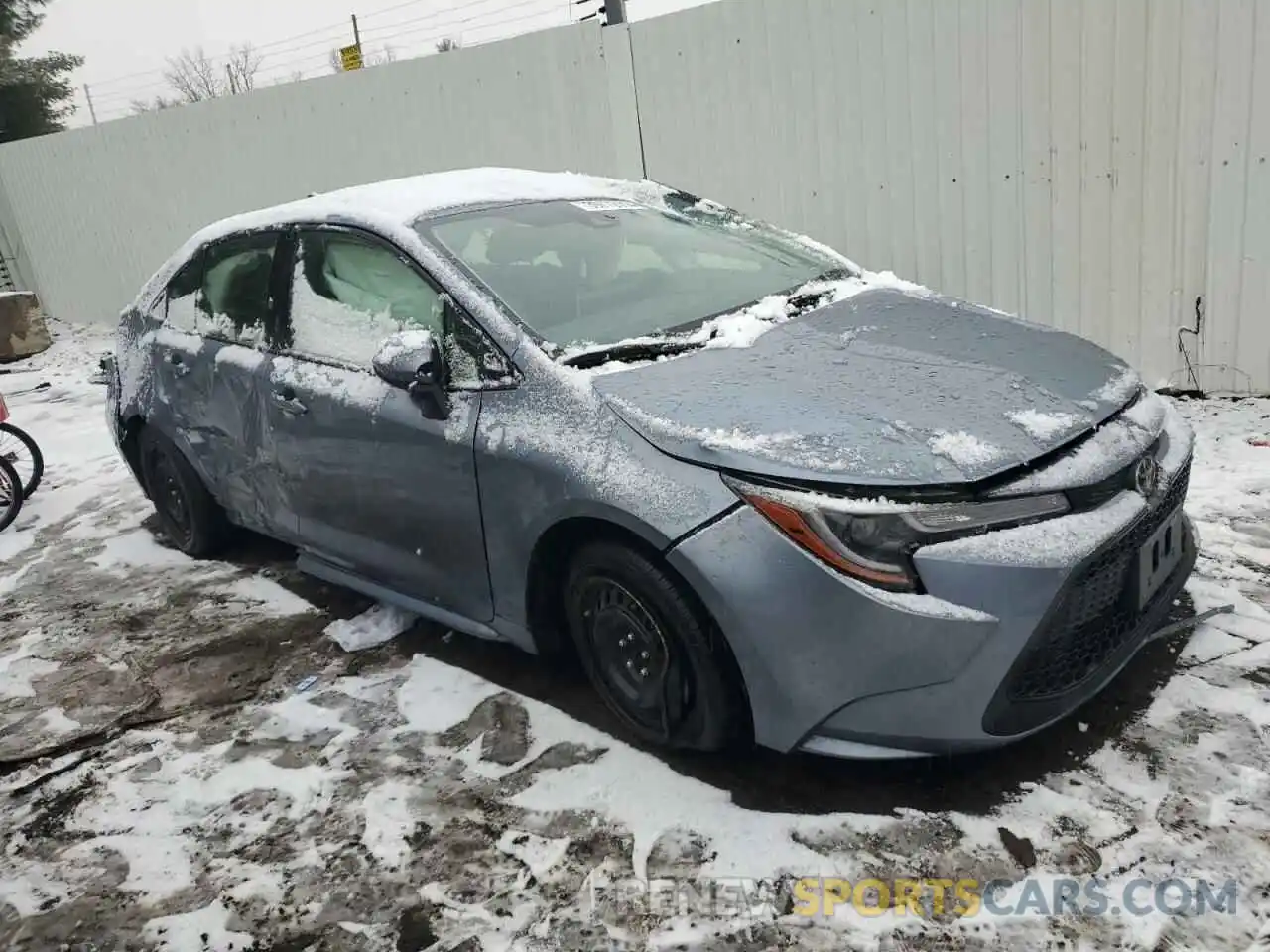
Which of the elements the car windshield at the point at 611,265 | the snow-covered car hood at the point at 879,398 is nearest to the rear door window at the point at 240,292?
the car windshield at the point at 611,265

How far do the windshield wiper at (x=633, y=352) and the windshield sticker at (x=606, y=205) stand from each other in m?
0.94

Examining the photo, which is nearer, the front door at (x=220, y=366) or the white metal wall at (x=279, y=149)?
the front door at (x=220, y=366)

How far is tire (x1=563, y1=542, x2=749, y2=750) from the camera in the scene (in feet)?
8.57

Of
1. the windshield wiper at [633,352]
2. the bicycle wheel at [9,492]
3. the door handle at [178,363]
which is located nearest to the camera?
the windshield wiper at [633,352]

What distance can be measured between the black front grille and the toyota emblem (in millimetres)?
44

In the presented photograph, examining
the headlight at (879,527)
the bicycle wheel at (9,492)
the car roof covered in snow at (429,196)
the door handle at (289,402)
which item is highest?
the car roof covered in snow at (429,196)

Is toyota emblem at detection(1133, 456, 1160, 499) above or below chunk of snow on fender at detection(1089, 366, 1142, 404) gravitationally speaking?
below

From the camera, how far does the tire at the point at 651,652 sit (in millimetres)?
2613

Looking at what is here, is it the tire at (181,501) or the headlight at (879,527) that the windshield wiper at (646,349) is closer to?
the headlight at (879,527)

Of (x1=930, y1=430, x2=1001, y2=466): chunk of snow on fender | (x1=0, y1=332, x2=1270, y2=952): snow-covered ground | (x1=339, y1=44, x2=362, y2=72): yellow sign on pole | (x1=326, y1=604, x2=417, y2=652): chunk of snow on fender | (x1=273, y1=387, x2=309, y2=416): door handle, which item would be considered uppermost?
(x1=339, y1=44, x2=362, y2=72): yellow sign on pole

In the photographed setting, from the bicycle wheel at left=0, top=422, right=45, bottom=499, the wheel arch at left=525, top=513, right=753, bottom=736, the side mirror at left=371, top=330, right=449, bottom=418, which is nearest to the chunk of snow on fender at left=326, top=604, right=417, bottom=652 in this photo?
the wheel arch at left=525, top=513, right=753, bottom=736

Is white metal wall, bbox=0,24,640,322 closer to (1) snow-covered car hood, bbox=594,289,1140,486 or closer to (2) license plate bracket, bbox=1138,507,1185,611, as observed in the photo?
(1) snow-covered car hood, bbox=594,289,1140,486

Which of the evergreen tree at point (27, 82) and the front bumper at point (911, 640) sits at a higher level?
the evergreen tree at point (27, 82)

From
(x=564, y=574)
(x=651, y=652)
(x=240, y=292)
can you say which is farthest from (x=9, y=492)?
(x=651, y=652)
